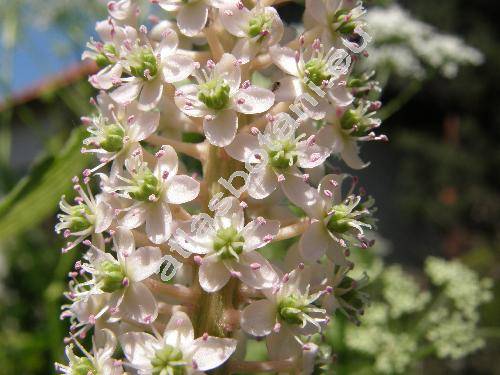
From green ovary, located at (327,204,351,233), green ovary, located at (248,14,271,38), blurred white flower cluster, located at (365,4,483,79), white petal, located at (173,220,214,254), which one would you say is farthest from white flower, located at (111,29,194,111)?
blurred white flower cluster, located at (365,4,483,79)

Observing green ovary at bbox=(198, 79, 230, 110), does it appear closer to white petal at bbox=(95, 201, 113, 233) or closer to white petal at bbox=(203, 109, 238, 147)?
white petal at bbox=(203, 109, 238, 147)

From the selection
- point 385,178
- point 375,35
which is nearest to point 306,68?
point 375,35

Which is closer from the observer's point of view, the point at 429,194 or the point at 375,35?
the point at 375,35

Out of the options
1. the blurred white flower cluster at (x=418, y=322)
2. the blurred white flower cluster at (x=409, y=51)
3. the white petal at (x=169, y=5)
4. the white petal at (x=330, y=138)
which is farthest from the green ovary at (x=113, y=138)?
the blurred white flower cluster at (x=409, y=51)

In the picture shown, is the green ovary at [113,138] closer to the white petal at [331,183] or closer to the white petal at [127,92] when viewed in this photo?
the white petal at [127,92]

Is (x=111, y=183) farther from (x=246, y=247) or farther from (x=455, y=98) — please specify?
(x=455, y=98)

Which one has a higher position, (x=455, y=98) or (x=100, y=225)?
(x=100, y=225)

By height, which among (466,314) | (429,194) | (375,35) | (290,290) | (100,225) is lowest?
(429,194)
